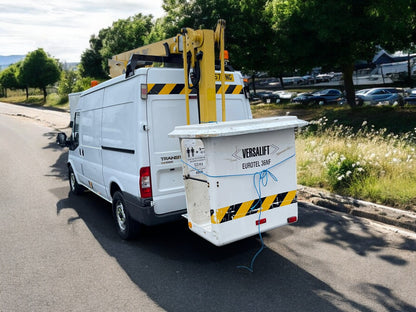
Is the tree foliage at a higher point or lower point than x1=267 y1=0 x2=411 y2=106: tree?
higher

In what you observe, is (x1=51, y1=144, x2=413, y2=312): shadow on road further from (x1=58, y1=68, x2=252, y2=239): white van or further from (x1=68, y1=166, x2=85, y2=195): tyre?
(x1=68, y1=166, x2=85, y2=195): tyre

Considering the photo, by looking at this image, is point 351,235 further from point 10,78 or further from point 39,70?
point 10,78

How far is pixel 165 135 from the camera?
4.96 metres

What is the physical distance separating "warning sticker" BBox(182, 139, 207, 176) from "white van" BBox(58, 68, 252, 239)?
0.47 meters

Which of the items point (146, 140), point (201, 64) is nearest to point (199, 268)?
point (146, 140)

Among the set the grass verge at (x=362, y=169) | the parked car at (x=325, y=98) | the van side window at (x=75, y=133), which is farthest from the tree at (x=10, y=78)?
the grass verge at (x=362, y=169)

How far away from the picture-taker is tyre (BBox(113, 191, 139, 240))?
17.5ft

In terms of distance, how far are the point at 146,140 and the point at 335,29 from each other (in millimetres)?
10732

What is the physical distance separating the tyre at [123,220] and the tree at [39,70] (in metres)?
46.1

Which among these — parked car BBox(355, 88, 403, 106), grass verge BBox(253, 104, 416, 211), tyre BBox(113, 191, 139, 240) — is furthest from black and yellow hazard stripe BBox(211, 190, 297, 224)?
parked car BBox(355, 88, 403, 106)

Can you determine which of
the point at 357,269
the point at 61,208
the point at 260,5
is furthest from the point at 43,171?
the point at 260,5

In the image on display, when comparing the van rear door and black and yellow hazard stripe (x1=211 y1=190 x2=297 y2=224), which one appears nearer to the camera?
black and yellow hazard stripe (x1=211 y1=190 x2=297 y2=224)

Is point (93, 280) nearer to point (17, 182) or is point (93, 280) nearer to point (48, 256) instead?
point (48, 256)

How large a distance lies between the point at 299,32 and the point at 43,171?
11.0 meters
